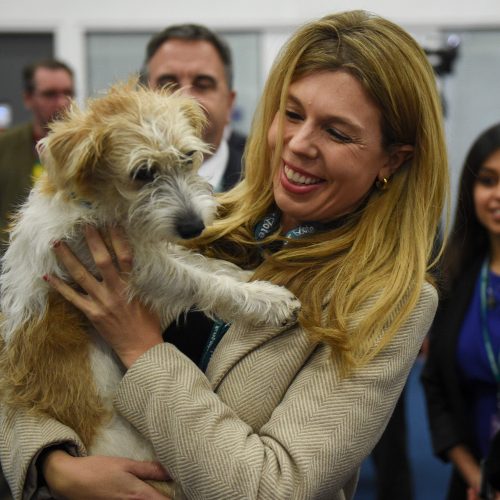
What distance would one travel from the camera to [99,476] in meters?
1.48

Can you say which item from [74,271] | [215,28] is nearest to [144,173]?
[74,271]

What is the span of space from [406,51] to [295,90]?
26 centimetres

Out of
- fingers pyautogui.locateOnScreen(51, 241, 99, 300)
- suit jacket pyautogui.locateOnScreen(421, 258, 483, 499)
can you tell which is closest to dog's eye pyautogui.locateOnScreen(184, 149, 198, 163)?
fingers pyautogui.locateOnScreen(51, 241, 99, 300)

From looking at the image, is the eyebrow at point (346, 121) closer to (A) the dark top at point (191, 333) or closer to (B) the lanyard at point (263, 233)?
(B) the lanyard at point (263, 233)

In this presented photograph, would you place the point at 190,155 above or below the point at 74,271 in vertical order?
above

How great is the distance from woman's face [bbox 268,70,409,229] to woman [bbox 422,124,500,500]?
1.10 meters

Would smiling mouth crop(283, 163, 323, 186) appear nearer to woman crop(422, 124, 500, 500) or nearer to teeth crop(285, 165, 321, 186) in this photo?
teeth crop(285, 165, 321, 186)

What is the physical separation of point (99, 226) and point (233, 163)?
5.25 ft

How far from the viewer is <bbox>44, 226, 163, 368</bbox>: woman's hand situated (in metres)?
1.53

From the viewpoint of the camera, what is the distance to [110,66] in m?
6.58

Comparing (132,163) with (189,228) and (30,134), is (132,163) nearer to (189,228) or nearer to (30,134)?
(189,228)

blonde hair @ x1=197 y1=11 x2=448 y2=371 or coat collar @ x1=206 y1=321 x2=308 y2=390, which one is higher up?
blonde hair @ x1=197 y1=11 x2=448 y2=371

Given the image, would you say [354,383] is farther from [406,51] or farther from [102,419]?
[406,51]

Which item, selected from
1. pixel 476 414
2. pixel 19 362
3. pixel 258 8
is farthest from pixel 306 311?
pixel 258 8
